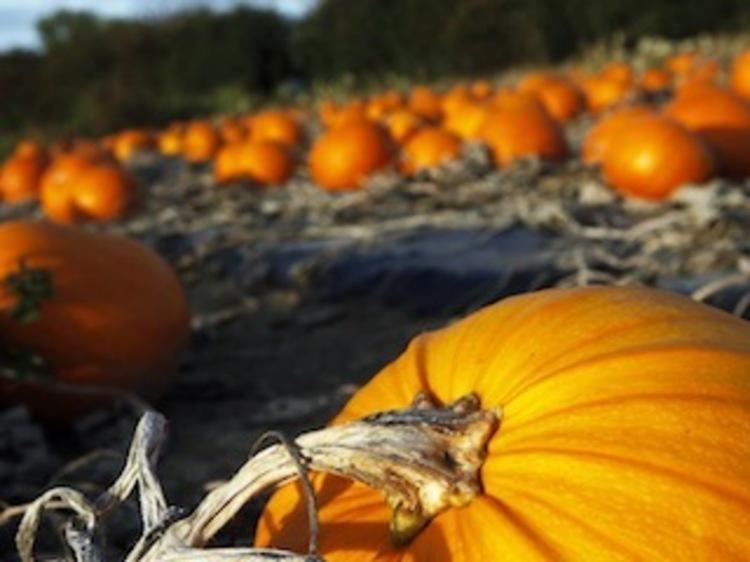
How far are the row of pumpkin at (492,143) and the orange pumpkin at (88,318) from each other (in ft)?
10.1

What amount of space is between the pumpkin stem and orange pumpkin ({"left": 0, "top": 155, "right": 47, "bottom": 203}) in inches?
281

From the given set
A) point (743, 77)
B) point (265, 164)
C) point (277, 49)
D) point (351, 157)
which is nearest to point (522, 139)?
point (351, 157)

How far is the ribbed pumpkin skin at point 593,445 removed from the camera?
1392mm

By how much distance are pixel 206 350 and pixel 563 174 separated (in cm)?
335

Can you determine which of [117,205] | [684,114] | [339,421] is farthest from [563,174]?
[339,421]

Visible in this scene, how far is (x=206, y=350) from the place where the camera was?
4.71 meters

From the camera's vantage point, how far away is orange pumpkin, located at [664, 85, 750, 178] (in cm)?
640

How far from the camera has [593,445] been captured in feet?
4.80

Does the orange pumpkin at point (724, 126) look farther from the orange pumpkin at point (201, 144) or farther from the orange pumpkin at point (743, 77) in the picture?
the orange pumpkin at point (201, 144)

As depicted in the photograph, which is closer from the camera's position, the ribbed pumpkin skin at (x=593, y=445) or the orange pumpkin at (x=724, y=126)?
the ribbed pumpkin skin at (x=593, y=445)

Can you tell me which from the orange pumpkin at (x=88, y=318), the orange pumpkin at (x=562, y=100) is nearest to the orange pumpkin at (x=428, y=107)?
the orange pumpkin at (x=562, y=100)

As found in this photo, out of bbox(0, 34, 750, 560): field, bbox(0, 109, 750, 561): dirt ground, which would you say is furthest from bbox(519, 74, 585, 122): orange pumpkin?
bbox(0, 109, 750, 561): dirt ground

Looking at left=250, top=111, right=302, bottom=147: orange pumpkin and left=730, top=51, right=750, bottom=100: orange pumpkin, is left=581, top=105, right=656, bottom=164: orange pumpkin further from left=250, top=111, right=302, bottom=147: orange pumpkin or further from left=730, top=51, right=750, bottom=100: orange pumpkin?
left=250, top=111, right=302, bottom=147: orange pumpkin

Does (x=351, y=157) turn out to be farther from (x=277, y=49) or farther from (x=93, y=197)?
(x=277, y=49)
